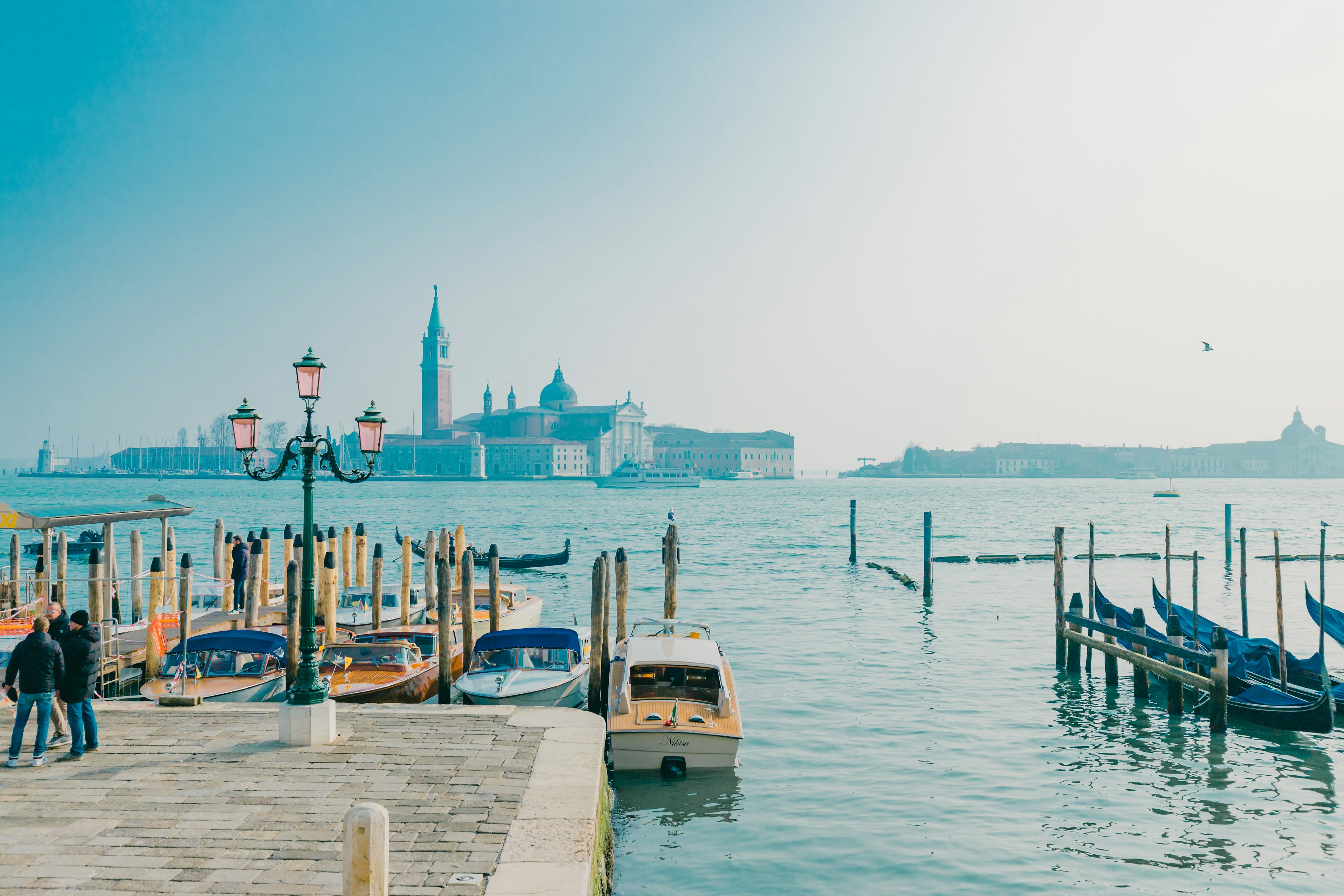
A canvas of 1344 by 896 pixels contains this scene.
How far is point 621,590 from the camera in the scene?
1382 centimetres

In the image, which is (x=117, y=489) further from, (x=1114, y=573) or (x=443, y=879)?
(x=443, y=879)

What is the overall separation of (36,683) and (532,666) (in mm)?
5541

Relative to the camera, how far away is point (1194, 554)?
610 inches

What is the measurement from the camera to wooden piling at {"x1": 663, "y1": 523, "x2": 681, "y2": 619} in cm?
1608

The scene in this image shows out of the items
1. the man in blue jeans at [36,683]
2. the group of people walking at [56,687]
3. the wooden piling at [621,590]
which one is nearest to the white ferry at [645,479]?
the wooden piling at [621,590]

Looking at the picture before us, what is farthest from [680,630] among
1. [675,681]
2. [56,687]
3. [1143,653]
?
[56,687]

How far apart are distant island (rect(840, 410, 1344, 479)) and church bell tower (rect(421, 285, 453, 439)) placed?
3942 inches

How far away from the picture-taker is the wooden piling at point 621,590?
13164 millimetres

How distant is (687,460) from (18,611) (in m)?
136

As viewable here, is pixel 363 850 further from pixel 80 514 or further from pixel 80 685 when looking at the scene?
pixel 80 514

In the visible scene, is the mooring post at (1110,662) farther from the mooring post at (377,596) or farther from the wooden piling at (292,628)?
the mooring post at (377,596)

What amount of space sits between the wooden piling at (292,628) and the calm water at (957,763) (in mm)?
3851

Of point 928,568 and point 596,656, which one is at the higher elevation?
point 596,656

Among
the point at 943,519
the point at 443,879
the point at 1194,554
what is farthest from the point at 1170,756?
the point at 943,519
